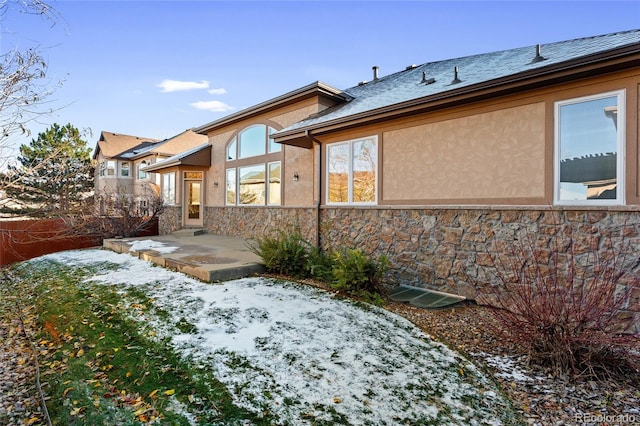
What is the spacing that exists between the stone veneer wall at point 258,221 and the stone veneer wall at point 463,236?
1.21 meters

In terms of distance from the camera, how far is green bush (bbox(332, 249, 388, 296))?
17.1ft

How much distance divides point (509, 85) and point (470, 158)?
1.24 metres

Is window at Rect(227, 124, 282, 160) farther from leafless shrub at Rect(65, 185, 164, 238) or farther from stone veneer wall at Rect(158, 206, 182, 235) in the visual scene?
leafless shrub at Rect(65, 185, 164, 238)

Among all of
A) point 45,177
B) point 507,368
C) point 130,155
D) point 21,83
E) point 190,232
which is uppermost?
point 130,155

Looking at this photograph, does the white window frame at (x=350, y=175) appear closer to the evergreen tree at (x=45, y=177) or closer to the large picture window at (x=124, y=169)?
the evergreen tree at (x=45, y=177)

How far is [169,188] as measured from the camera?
14227 mm

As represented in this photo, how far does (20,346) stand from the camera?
3.84 metres

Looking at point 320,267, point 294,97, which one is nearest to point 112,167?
point 294,97

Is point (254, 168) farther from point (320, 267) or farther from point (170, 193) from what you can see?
point (320, 267)

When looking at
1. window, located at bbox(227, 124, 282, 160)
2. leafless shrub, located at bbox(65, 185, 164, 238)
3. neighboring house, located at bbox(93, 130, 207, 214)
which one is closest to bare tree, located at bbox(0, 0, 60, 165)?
window, located at bbox(227, 124, 282, 160)

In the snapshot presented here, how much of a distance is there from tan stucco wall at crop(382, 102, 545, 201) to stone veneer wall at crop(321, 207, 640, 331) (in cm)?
34

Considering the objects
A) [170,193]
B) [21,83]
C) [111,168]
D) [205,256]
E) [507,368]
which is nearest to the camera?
[507,368]

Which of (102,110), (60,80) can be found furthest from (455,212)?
(102,110)

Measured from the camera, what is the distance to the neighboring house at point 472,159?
4.17 m
